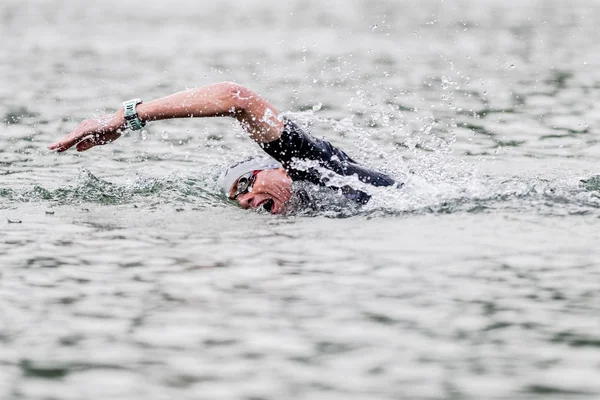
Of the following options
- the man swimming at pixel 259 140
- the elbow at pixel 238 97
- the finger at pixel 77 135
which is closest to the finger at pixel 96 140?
the man swimming at pixel 259 140

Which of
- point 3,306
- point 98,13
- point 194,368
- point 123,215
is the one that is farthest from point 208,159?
point 98,13

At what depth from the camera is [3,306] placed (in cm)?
718

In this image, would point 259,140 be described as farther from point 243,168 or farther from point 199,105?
point 243,168

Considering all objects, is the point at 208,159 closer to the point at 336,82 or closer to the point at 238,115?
the point at 238,115

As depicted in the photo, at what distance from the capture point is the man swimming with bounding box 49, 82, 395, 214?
9.28 metres

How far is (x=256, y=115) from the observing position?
9.28 metres

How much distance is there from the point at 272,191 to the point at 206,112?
1.03 metres

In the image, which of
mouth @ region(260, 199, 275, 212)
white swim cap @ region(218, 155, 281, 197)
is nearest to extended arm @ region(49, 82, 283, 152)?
mouth @ region(260, 199, 275, 212)

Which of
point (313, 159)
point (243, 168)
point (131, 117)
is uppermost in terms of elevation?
point (131, 117)

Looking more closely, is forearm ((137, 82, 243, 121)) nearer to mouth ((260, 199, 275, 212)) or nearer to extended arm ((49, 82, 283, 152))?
extended arm ((49, 82, 283, 152))

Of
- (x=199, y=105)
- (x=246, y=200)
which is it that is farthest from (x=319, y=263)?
(x=246, y=200)

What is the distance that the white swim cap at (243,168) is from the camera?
34.1ft

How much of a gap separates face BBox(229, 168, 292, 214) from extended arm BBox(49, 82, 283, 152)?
0.51m

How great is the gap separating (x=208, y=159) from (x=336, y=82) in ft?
29.6
